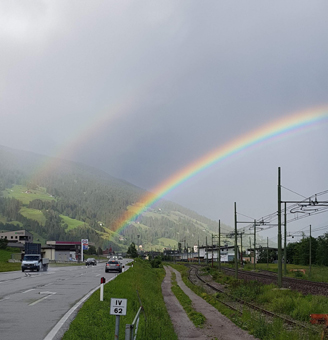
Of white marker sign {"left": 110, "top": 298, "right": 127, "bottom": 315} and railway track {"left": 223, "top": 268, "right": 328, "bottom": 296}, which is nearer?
white marker sign {"left": 110, "top": 298, "right": 127, "bottom": 315}

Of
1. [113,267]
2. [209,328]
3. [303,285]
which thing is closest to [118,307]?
[209,328]

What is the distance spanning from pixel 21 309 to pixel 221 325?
27.6ft

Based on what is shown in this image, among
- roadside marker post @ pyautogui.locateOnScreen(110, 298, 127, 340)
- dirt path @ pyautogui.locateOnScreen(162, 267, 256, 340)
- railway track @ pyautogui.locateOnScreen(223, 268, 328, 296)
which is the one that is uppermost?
roadside marker post @ pyautogui.locateOnScreen(110, 298, 127, 340)

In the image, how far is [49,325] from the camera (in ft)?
42.9

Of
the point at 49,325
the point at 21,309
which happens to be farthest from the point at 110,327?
the point at 21,309

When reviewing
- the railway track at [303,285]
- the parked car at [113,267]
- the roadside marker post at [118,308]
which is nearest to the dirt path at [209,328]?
the roadside marker post at [118,308]

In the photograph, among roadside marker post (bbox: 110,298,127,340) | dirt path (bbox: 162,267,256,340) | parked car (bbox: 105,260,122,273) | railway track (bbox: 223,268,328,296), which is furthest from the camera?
parked car (bbox: 105,260,122,273)

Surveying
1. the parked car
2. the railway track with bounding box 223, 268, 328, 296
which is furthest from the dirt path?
the parked car

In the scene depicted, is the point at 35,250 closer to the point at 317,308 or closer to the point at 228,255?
the point at 317,308

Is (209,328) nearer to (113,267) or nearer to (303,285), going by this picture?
(303,285)

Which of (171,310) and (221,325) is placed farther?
(171,310)

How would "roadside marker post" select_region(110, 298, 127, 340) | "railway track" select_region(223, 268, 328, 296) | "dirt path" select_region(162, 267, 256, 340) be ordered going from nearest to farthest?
"roadside marker post" select_region(110, 298, 127, 340) → "dirt path" select_region(162, 267, 256, 340) → "railway track" select_region(223, 268, 328, 296)

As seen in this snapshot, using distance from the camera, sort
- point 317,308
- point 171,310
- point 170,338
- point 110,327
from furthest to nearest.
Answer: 1. point 171,310
2. point 317,308
3. point 170,338
4. point 110,327

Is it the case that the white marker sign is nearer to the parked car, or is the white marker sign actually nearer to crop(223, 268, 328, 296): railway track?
crop(223, 268, 328, 296): railway track
